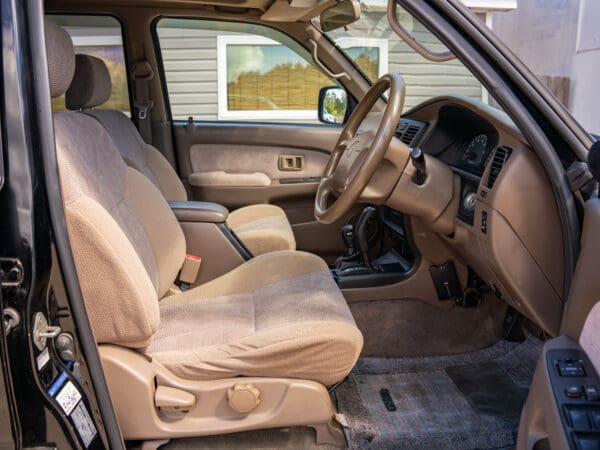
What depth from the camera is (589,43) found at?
23.3 ft

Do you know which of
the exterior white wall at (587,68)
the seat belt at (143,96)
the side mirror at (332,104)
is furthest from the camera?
the exterior white wall at (587,68)

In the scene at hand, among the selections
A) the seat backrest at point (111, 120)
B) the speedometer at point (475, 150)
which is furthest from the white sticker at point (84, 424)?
the speedometer at point (475, 150)

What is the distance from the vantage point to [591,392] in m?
1.33

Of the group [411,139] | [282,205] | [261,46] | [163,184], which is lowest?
[282,205]

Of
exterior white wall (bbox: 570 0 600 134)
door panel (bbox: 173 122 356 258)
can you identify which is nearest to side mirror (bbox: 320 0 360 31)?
door panel (bbox: 173 122 356 258)

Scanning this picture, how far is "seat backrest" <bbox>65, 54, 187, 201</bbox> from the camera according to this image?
2.21 m

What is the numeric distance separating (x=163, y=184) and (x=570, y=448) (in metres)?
2.25

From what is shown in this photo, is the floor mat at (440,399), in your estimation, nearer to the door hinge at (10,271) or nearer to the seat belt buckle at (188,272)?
the seat belt buckle at (188,272)

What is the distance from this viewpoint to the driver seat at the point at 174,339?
1.49m

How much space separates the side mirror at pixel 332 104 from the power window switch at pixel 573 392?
2.24 m

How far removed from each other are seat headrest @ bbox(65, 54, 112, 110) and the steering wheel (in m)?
0.84

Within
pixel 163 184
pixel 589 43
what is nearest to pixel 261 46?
pixel 163 184

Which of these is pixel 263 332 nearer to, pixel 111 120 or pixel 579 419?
pixel 579 419

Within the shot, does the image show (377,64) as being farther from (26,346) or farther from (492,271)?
(26,346)
